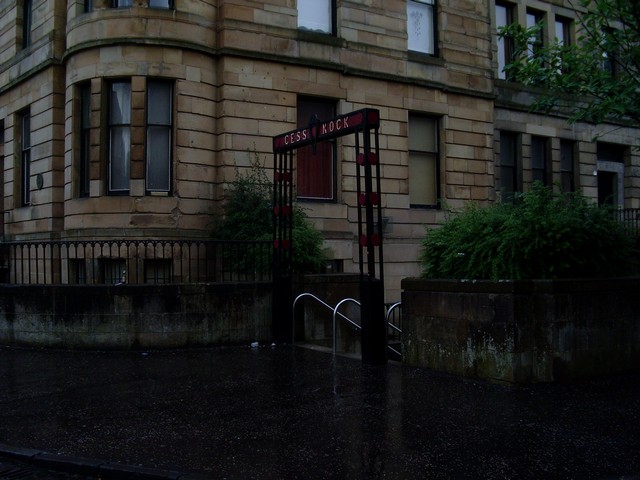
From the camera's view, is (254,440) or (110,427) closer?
(254,440)

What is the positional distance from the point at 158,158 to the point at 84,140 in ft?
7.34

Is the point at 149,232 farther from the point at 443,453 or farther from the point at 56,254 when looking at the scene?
the point at 443,453

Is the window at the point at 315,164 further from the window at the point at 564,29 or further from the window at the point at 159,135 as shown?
the window at the point at 564,29

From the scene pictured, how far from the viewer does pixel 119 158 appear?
1501cm

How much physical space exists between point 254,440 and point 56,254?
1199 cm

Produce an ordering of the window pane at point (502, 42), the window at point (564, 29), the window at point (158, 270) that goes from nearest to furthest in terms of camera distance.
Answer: the window at point (158, 270) → the window pane at point (502, 42) → the window at point (564, 29)

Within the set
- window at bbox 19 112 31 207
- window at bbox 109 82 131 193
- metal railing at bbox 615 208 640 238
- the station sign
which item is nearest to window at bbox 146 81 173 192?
window at bbox 109 82 131 193

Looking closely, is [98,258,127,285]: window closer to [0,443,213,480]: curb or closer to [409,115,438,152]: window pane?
[0,443,213,480]: curb

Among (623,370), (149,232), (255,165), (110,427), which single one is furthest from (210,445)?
(255,165)

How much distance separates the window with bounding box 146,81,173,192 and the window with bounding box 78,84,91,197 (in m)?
1.75

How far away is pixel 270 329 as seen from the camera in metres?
12.2

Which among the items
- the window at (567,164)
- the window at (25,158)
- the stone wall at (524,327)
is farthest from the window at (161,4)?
the window at (567,164)

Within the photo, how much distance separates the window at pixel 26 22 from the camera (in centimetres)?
1864

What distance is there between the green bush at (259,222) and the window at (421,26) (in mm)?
6902
